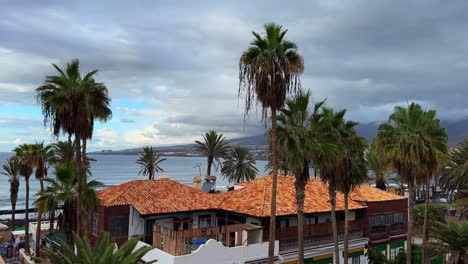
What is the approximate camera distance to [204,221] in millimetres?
30703

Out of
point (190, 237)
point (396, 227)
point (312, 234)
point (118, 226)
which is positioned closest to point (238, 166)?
point (396, 227)

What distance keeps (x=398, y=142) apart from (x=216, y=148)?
3271 centimetres

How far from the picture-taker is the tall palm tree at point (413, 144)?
963 inches

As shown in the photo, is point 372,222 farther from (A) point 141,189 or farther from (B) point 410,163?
(A) point 141,189

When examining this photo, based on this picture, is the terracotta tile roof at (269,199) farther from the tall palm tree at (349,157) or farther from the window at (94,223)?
the window at (94,223)

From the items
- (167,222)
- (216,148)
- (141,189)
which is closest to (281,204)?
(167,222)

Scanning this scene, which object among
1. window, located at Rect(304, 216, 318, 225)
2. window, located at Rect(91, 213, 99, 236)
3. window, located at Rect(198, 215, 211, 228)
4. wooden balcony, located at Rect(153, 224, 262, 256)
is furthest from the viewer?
window, located at Rect(304, 216, 318, 225)

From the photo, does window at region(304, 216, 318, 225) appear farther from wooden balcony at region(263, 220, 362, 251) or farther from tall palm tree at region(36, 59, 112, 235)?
tall palm tree at region(36, 59, 112, 235)

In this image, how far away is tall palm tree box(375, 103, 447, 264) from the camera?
2447 cm

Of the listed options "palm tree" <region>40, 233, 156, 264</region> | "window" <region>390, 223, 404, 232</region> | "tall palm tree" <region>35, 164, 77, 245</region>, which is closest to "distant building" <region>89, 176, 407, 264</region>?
"window" <region>390, 223, 404, 232</region>

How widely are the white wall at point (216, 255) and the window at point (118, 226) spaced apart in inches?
75.1

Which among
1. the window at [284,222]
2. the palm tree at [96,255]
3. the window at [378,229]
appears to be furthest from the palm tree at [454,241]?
the palm tree at [96,255]

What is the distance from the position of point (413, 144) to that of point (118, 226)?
65.6 ft

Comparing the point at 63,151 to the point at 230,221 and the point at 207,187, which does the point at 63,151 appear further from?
the point at 230,221
